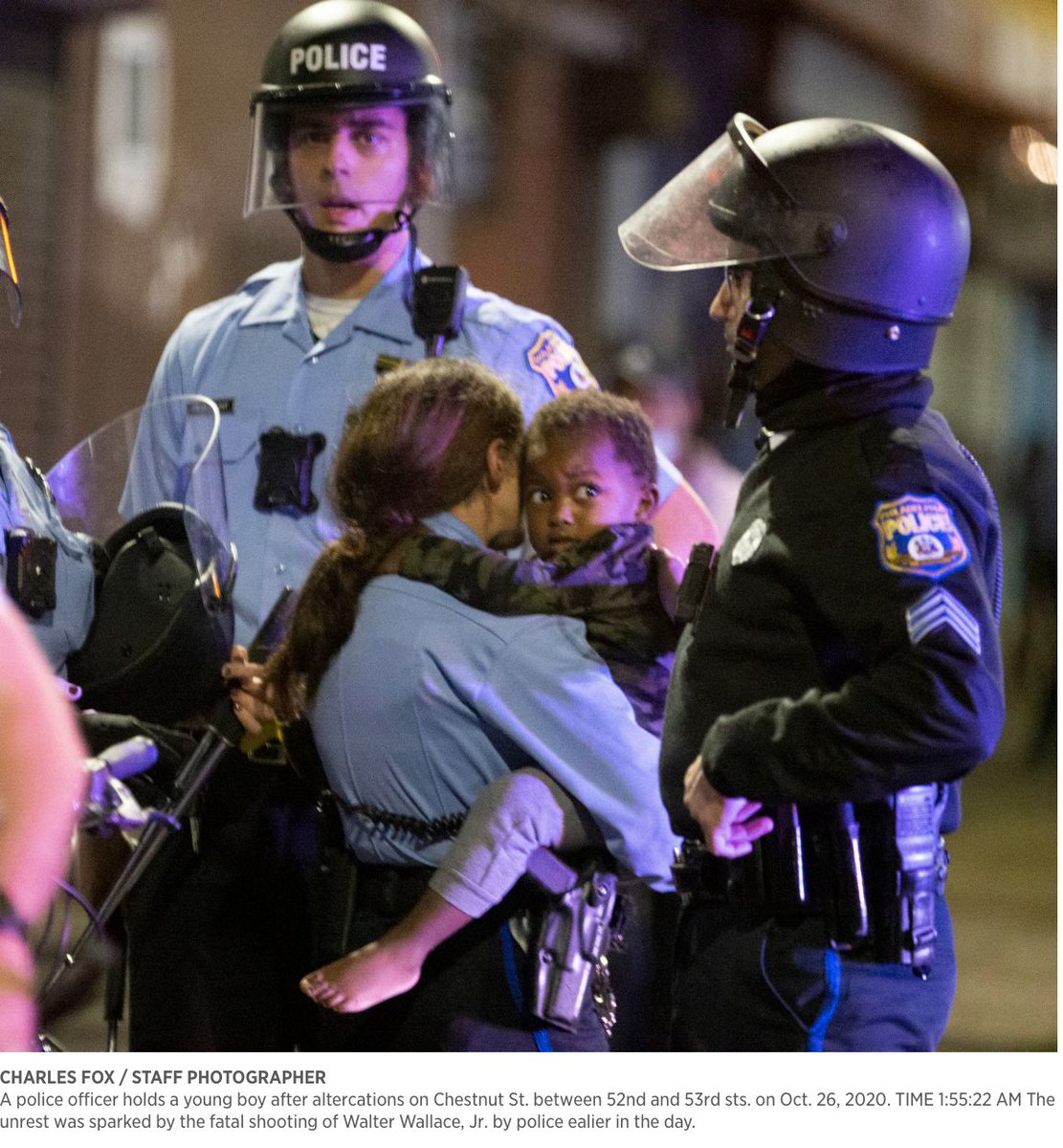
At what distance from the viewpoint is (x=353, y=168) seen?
3.31 meters

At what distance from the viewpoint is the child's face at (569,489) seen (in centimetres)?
271

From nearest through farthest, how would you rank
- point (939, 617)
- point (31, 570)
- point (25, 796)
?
1. point (25, 796)
2. point (939, 617)
3. point (31, 570)

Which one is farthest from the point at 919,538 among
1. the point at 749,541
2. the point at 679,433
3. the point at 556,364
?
the point at 679,433

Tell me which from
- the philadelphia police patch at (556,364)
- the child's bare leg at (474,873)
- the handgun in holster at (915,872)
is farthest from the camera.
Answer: the philadelphia police patch at (556,364)

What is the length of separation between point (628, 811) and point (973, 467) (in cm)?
70

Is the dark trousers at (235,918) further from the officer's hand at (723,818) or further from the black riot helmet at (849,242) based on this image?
the black riot helmet at (849,242)

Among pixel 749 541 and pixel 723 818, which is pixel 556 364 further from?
pixel 723 818

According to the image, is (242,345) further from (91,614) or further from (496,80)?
(496,80)

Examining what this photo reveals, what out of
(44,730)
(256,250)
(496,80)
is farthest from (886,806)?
(496,80)

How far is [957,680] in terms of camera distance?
2.10 m

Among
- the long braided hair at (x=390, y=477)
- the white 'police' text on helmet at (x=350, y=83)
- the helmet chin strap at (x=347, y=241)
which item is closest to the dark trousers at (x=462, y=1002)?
the long braided hair at (x=390, y=477)

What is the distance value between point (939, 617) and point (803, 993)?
532 mm

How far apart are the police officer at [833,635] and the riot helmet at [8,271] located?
1.10 meters

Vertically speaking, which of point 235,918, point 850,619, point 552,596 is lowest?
point 235,918
